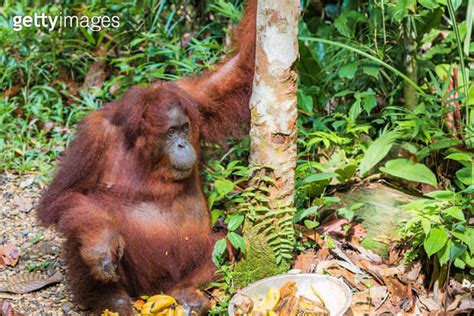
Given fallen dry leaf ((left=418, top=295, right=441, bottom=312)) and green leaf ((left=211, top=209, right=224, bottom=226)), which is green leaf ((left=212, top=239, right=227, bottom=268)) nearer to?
green leaf ((left=211, top=209, right=224, bottom=226))

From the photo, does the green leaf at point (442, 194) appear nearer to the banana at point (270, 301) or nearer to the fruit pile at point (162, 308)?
the banana at point (270, 301)

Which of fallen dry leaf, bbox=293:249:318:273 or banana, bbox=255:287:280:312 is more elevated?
banana, bbox=255:287:280:312

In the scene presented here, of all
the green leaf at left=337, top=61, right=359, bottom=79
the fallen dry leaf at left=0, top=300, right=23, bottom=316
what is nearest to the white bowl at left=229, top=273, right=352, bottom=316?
the fallen dry leaf at left=0, top=300, right=23, bottom=316

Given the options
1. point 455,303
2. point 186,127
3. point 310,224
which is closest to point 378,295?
point 455,303

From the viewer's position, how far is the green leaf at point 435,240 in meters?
3.50

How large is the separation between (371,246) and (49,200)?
1.75 m

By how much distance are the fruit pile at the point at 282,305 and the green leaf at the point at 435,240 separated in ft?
1.94

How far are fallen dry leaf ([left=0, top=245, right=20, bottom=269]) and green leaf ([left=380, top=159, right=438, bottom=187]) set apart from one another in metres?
2.16

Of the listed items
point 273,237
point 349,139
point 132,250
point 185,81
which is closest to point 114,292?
point 132,250

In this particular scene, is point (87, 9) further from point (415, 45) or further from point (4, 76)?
point (415, 45)

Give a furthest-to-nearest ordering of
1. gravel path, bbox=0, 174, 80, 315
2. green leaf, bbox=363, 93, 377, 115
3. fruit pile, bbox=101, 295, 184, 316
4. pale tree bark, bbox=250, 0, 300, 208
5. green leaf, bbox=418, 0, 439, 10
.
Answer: green leaf, bbox=363, 93, 377, 115, green leaf, bbox=418, 0, 439, 10, gravel path, bbox=0, 174, 80, 315, fruit pile, bbox=101, 295, 184, 316, pale tree bark, bbox=250, 0, 300, 208

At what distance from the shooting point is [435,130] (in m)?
4.19

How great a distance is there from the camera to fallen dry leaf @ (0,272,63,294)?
12.9 ft

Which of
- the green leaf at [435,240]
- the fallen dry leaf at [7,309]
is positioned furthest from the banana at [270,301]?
the fallen dry leaf at [7,309]
